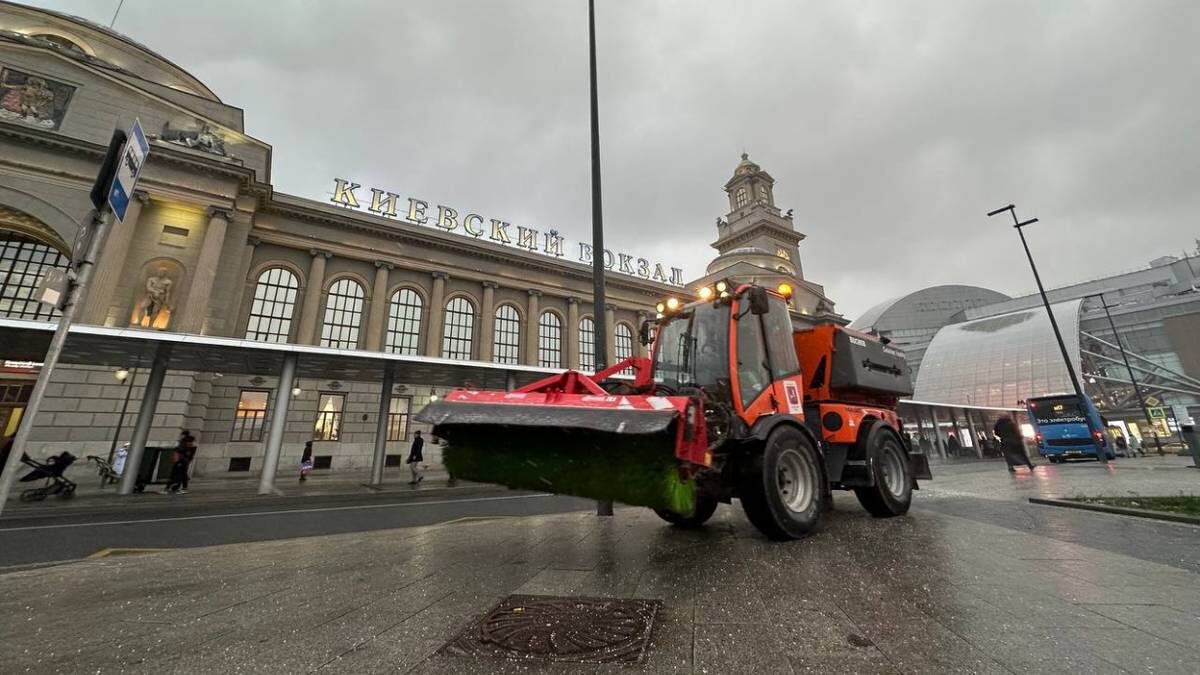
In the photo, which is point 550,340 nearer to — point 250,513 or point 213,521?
point 250,513

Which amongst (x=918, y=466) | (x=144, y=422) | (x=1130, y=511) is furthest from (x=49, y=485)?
(x=1130, y=511)

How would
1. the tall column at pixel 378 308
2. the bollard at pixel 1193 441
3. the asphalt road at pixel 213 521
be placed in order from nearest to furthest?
the asphalt road at pixel 213 521 < the bollard at pixel 1193 441 < the tall column at pixel 378 308

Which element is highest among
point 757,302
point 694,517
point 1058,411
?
point 757,302

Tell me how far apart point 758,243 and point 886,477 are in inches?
2141

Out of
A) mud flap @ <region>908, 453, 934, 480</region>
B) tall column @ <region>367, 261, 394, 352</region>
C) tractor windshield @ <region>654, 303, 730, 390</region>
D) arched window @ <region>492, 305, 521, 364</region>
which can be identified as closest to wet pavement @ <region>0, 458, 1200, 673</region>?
mud flap @ <region>908, 453, 934, 480</region>

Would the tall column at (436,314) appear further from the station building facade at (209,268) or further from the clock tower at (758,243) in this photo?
the clock tower at (758,243)

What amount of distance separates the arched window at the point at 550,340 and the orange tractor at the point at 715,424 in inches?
1074

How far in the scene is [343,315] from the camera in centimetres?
2602

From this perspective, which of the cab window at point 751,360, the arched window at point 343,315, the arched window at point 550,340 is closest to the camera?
the cab window at point 751,360

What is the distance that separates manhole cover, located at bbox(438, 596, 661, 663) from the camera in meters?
2.07

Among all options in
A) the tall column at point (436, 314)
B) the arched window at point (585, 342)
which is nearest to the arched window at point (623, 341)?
the arched window at point (585, 342)

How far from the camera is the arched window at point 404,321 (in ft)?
89.0

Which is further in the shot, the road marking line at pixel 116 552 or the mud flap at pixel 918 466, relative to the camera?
the mud flap at pixel 918 466

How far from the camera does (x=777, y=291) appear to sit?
553 cm
